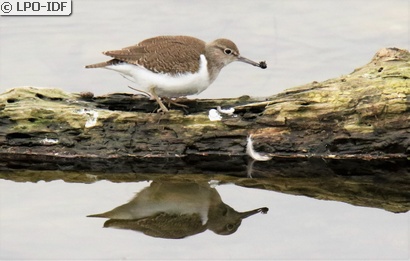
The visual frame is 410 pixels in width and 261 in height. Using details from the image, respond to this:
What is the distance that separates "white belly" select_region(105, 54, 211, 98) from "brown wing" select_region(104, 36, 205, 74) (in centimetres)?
6

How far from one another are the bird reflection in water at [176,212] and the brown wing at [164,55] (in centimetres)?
132

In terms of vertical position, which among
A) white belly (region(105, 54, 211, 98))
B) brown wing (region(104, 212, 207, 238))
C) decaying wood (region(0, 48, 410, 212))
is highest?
white belly (region(105, 54, 211, 98))

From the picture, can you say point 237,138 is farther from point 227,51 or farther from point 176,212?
point 227,51

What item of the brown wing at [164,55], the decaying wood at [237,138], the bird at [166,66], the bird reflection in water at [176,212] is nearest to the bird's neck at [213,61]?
the bird at [166,66]

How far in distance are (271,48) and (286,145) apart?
3.25 meters

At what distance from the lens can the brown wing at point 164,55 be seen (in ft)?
40.6

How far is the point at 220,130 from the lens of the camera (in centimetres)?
1218

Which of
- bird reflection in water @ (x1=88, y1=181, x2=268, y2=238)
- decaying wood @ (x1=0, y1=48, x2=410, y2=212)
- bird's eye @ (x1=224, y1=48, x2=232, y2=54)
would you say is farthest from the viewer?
bird's eye @ (x1=224, y1=48, x2=232, y2=54)

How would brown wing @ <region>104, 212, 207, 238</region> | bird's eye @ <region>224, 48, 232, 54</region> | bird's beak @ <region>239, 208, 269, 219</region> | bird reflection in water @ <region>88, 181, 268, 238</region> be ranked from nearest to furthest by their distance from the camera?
brown wing @ <region>104, 212, 207, 238</region>
bird reflection in water @ <region>88, 181, 268, 238</region>
bird's beak @ <region>239, 208, 269, 219</region>
bird's eye @ <region>224, 48, 232, 54</region>

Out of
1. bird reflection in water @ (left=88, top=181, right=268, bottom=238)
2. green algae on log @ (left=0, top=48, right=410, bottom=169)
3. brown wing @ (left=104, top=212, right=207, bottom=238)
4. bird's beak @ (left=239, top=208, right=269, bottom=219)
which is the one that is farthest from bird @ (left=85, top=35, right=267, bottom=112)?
bird's beak @ (left=239, top=208, right=269, bottom=219)

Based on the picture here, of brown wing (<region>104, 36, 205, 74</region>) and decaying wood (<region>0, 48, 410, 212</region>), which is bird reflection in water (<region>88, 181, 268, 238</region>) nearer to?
decaying wood (<region>0, 48, 410, 212</region>)

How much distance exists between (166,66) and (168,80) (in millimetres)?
160

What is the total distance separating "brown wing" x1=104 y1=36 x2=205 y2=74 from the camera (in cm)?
1238

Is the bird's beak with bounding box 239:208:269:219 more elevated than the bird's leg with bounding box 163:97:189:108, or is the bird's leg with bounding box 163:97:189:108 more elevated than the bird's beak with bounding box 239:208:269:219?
the bird's leg with bounding box 163:97:189:108
